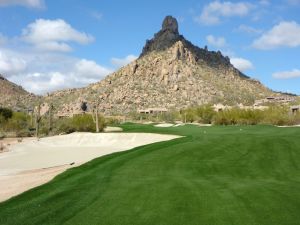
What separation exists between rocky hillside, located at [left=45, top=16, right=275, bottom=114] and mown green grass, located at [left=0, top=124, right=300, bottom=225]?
354 ft

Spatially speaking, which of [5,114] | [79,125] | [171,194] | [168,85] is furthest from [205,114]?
[171,194]

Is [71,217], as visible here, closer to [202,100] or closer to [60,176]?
[60,176]

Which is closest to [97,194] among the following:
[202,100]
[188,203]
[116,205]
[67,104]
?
[116,205]

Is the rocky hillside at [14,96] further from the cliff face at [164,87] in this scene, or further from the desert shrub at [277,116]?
the desert shrub at [277,116]

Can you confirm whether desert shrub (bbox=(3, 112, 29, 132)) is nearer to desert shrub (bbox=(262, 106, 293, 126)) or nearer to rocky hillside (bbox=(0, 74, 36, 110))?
desert shrub (bbox=(262, 106, 293, 126))

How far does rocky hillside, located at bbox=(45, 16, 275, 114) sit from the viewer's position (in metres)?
137

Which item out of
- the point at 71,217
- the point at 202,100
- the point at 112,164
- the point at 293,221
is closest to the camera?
the point at 293,221

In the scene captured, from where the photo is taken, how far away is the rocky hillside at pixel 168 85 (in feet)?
448

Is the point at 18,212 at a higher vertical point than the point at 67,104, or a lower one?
lower

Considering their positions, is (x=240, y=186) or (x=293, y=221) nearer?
(x=293, y=221)

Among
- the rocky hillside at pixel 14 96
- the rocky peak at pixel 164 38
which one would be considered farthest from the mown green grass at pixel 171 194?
the rocky peak at pixel 164 38

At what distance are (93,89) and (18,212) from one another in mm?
141747

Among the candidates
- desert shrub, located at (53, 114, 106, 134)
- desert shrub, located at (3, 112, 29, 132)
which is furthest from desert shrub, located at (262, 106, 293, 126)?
desert shrub, located at (3, 112, 29, 132)

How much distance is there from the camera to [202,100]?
5246 inches
